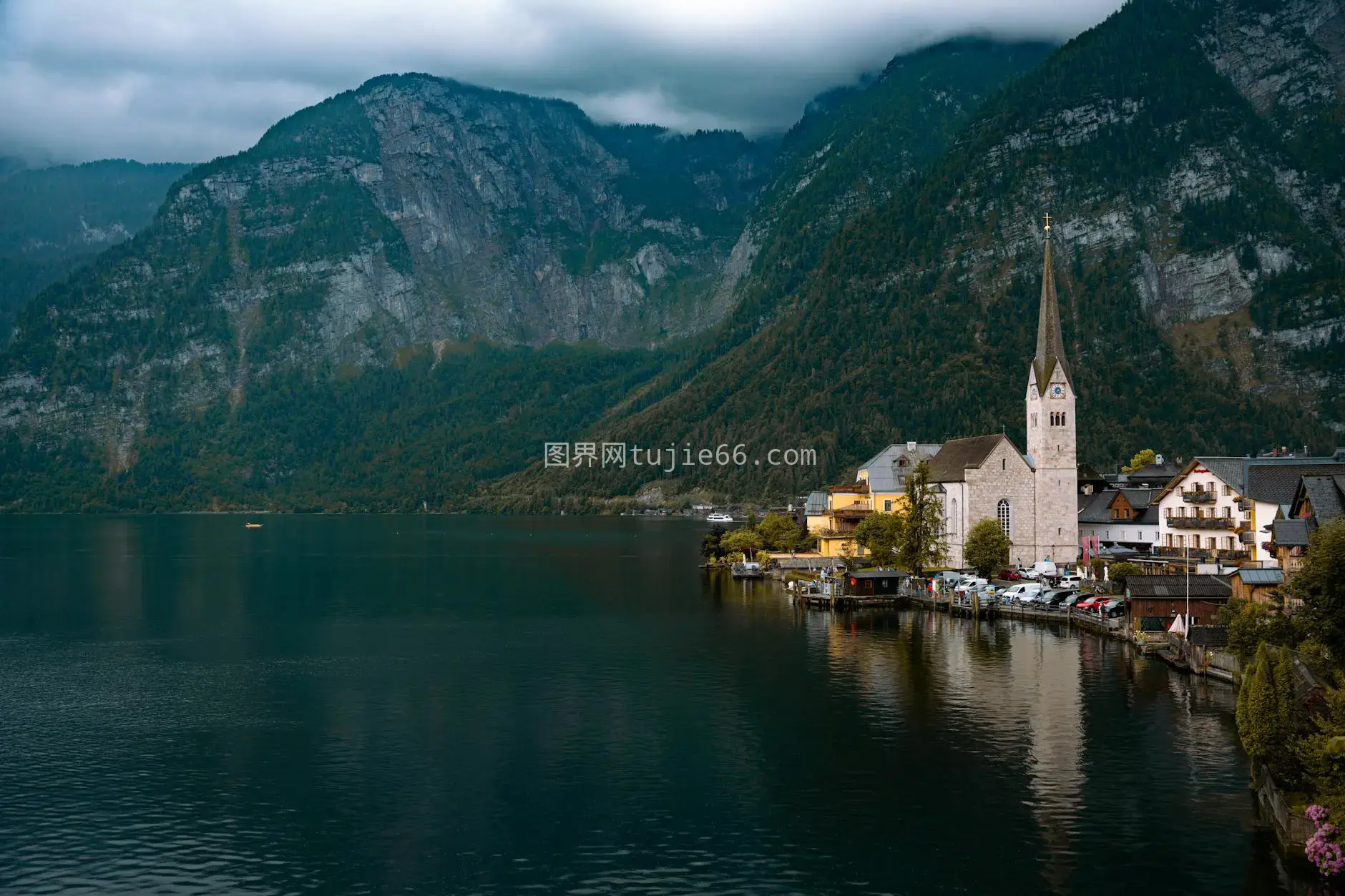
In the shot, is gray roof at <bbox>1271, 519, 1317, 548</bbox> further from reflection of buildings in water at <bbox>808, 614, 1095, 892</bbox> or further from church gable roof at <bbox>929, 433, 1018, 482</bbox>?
church gable roof at <bbox>929, 433, 1018, 482</bbox>

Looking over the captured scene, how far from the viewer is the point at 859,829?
4731 centimetres

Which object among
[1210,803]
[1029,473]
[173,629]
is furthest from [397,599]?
[1210,803]

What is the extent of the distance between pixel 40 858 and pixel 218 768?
40.7ft

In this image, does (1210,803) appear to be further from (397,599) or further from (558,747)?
(397,599)

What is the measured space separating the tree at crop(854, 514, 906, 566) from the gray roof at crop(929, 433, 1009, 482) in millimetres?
6982

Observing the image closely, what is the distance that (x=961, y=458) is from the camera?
5330 inches

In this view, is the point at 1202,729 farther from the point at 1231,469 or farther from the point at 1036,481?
the point at 1036,481

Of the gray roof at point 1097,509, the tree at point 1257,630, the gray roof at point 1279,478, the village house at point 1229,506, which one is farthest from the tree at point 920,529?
the tree at point 1257,630

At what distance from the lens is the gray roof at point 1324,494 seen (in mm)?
84688

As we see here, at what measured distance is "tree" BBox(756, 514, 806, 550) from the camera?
165250mm

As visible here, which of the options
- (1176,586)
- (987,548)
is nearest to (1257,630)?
(1176,586)

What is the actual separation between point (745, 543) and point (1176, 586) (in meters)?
86.6

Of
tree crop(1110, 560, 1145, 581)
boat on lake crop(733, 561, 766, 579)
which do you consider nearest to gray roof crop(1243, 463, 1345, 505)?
tree crop(1110, 560, 1145, 581)

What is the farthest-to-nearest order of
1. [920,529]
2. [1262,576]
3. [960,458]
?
[960,458] < [920,529] < [1262,576]
